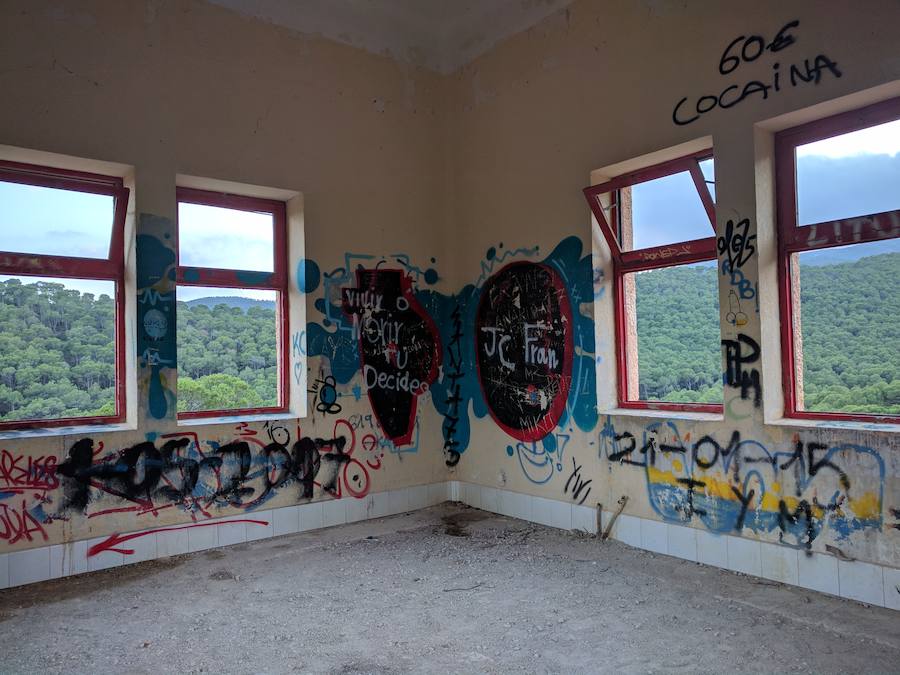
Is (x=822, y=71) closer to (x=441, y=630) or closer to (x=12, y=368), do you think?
(x=441, y=630)

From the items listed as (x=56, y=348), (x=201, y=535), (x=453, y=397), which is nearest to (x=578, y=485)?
(x=453, y=397)

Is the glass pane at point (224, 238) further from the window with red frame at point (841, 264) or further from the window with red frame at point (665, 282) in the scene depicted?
the window with red frame at point (841, 264)

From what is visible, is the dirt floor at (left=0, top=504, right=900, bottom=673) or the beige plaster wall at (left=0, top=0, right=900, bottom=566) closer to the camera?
the dirt floor at (left=0, top=504, right=900, bottom=673)

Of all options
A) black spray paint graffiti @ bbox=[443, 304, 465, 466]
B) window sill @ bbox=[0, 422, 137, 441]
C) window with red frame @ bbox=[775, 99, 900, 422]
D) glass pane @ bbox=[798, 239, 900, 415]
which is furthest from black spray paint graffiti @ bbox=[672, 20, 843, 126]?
window sill @ bbox=[0, 422, 137, 441]

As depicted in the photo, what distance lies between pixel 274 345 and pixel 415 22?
287 centimetres

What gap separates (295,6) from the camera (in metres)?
4.86

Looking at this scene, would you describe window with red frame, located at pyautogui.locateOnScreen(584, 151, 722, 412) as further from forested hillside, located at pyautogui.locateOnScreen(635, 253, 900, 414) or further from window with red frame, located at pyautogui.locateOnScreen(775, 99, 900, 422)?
window with red frame, located at pyautogui.locateOnScreen(775, 99, 900, 422)

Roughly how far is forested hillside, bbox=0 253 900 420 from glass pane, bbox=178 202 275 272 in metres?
0.28

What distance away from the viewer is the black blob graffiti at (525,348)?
4.78 metres

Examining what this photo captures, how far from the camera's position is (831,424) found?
11.3ft

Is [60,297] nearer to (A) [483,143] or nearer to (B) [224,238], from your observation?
(B) [224,238]

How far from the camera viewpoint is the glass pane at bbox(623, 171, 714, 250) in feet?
13.4

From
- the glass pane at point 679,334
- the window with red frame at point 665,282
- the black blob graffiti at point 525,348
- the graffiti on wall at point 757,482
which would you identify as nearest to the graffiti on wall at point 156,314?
the black blob graffiti at point 525,348

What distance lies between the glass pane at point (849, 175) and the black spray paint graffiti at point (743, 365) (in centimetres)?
72
